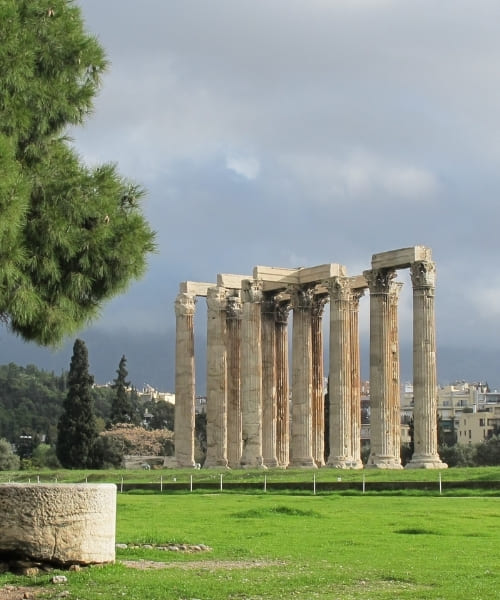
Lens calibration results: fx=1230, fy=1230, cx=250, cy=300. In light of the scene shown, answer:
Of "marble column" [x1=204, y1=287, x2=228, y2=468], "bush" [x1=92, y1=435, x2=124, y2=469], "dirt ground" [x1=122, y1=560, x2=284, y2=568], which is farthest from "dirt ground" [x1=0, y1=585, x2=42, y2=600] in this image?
"bush" [x1=92, y1=435, x2=124, y2=469]

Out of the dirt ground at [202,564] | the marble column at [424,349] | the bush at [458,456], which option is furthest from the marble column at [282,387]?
the dirt ground at [202,564]

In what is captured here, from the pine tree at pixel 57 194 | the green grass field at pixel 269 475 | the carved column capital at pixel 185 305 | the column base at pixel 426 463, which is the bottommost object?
the green grass field at pixel 269 475

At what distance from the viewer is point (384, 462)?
192ft

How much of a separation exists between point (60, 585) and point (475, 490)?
2718 centimetres

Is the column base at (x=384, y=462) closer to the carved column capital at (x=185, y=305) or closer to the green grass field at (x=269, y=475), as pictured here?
the green grass field at (x=269, y=475)

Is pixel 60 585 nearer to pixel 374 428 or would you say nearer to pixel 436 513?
pixel 436 513

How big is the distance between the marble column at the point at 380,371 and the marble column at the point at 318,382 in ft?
24.6

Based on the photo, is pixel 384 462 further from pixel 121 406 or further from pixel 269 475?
pixel 121 406

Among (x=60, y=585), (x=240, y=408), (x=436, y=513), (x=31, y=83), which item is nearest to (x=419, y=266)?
(x=240, y=408)

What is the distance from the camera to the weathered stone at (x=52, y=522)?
17719 millimetres

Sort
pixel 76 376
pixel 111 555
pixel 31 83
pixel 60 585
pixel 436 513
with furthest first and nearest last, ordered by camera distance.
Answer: pixel 76 376 < pixel 436 513 < pixel 31 83 < pixel 111 555 < pixel 60 585

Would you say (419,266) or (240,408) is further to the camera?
(240,408)

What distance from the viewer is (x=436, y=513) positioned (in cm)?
3080

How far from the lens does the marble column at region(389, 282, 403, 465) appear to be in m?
59.5
